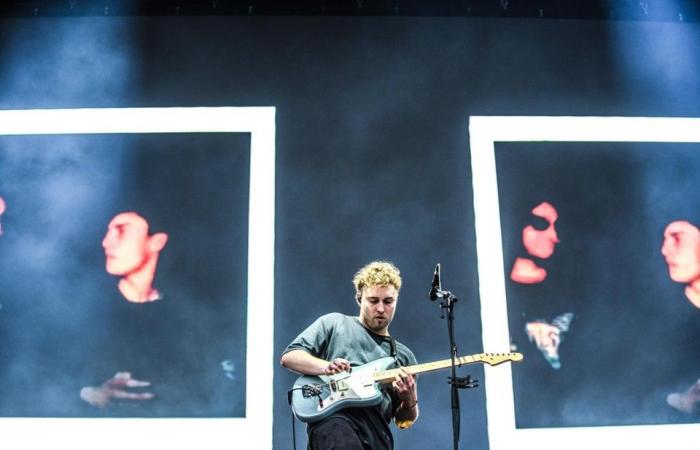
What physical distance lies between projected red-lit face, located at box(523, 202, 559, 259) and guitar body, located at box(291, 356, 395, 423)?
1763 millimetres

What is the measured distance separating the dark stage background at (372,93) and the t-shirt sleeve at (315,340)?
40.5 inches

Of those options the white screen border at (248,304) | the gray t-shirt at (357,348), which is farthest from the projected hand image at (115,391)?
the gray t-shirt at (357,348)

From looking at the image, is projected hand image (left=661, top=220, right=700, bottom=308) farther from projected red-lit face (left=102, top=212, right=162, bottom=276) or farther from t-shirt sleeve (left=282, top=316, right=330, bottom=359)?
projected red-lit face (left=102, top=212, right=162, bottom=276)

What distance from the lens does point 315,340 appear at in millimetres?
3168

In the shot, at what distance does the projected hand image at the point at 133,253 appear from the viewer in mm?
4301

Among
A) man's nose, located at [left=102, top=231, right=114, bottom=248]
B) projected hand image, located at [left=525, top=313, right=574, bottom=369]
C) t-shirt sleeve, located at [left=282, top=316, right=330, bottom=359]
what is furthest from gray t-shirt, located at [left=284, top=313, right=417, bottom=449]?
man's nose, located at [left=102, top=231, right=114, bottom=248]

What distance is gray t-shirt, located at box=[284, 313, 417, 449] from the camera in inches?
120

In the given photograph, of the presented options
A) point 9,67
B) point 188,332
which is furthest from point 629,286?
point 9,67

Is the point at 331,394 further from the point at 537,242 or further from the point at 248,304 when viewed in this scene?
the point at 537,242

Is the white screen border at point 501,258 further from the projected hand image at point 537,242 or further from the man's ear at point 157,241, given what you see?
the man's ear at point 157,241

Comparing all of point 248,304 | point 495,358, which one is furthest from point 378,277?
point 248,304

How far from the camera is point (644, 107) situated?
4770 mm

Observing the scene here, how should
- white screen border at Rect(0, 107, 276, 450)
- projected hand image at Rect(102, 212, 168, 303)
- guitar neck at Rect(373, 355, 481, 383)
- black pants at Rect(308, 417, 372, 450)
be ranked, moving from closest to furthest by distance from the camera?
black pants at Rect(308, 417, 372, 450), guitar neck at Rect(373, 355, 481, 383), white screen border at Rect(0, 107, 276, 450), projected hand image at Rect(102, 212, 168, 303)

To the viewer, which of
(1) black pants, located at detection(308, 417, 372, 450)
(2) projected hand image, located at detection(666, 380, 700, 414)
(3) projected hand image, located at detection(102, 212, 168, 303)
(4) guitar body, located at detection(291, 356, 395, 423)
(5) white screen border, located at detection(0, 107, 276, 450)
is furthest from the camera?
(3) projected hand image, located at detection(102, 212, 168, 303)
